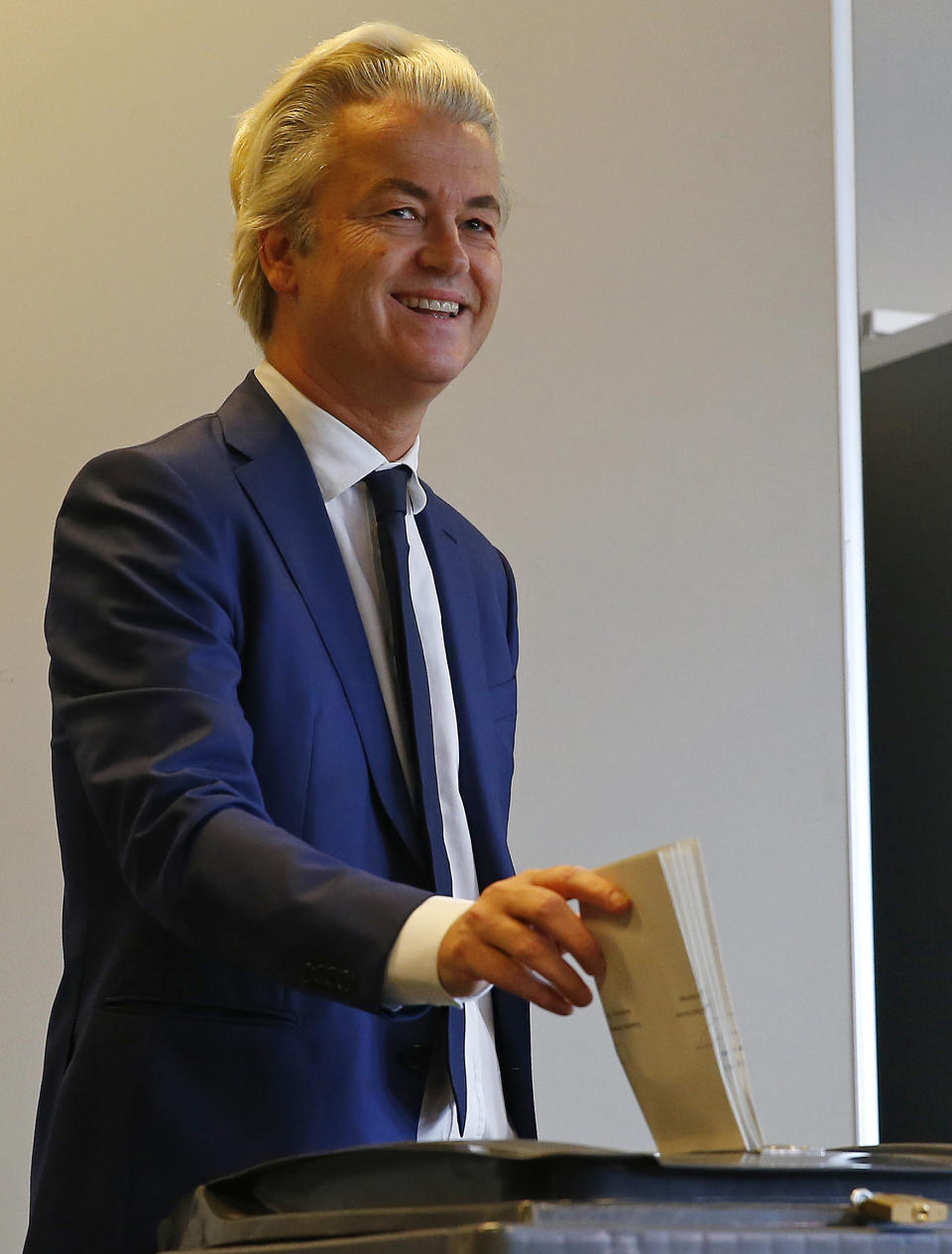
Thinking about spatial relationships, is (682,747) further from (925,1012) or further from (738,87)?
(738,87)

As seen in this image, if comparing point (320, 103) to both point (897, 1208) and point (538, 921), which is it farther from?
point (897, 1208)

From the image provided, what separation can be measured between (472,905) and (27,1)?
1590 mm

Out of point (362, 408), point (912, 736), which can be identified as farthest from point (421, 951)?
point (912, 736)

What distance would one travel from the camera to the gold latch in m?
0.71

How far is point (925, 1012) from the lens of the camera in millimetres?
2619

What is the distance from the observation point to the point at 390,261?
1492 mm

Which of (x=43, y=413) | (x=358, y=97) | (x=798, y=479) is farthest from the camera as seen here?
(x=798, y=479)

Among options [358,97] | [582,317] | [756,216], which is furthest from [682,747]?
[358,97]

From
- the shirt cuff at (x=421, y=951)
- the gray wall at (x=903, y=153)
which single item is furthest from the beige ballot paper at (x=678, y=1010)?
the gray wall at (x=903, y=153)

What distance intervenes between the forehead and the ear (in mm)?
84

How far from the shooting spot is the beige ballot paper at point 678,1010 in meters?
0.88

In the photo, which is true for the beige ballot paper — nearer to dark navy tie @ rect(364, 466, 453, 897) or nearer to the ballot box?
the ballot box

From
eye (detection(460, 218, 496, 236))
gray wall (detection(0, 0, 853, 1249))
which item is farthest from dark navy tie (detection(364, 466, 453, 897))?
gray wall (detection(0, 0, 853, 1249))

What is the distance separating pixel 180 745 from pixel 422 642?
0.38m
